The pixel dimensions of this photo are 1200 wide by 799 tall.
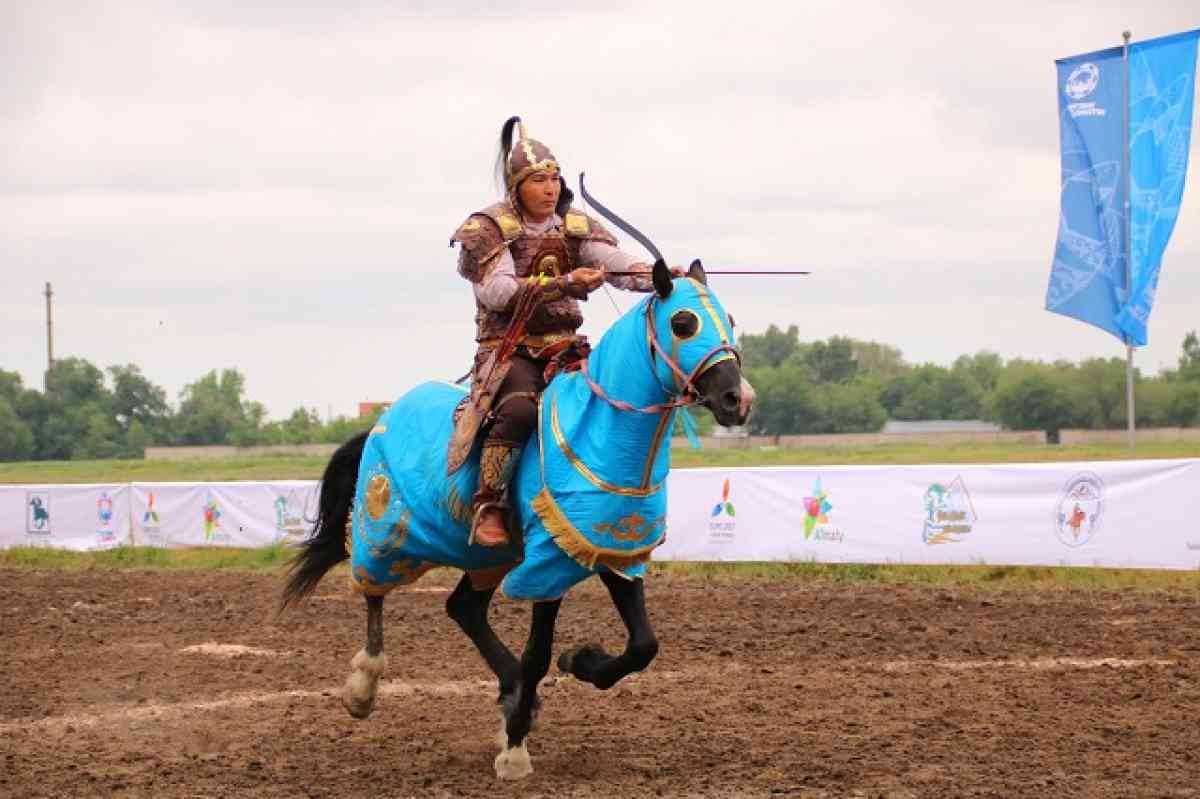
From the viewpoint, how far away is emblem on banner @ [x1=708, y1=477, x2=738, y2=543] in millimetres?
17281

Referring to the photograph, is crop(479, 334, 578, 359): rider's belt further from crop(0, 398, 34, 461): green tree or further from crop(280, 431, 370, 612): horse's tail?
crop(0, 398, 34, 461): green tree

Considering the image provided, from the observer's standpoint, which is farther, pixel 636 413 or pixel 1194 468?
pixel 1194 468

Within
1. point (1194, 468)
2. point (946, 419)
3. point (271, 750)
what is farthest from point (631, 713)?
point (946, 419)

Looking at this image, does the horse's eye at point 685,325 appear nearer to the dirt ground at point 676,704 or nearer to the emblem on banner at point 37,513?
the dirt ground at point 676,704

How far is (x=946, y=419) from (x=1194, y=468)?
6397 centimetres

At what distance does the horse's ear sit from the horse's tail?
3638 millimetres

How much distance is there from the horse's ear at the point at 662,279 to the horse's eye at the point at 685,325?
0.47 ft

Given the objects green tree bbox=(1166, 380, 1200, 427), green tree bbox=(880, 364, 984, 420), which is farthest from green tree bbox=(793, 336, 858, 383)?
green tree bbox=(1166, 380, 1200, 427)

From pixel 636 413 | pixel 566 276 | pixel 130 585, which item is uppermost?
pixel 566 276

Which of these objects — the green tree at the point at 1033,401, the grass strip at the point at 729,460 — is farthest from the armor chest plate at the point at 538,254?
the green tree at the point at 1033,401

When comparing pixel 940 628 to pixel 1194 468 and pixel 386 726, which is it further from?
pixel 386 726

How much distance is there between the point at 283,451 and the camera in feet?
185

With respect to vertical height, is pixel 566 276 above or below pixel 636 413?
above

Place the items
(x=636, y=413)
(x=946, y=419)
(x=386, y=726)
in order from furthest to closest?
1. (x=946, y=419)
2. (x=386, y=726)
3. (x=636, y=413)
